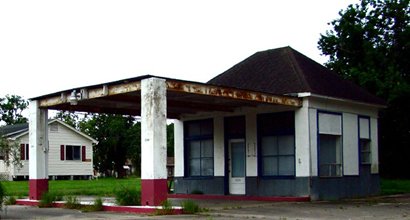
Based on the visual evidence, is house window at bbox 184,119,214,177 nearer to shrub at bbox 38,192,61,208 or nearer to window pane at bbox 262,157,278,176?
window pane at bbox 262,157,278,176

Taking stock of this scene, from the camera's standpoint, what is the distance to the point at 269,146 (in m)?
23.8

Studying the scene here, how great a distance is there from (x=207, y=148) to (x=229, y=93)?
6687mm

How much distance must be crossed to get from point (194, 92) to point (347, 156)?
28.8 feet

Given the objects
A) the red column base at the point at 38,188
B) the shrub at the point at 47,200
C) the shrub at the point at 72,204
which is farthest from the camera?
the red column base at the point at 38,188

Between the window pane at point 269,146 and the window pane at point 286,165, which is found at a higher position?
the window pane at point 269,146

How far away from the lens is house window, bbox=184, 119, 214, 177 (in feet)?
84.5

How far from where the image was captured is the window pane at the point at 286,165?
23016 millimetres

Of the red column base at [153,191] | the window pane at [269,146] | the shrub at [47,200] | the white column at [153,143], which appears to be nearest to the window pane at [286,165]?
the window pane at [269,146]

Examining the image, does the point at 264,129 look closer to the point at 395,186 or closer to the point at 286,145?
the point at 286,145

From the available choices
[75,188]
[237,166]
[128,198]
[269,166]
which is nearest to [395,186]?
[269,166]

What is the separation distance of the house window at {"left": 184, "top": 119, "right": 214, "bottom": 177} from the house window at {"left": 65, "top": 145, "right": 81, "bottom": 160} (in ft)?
86.3

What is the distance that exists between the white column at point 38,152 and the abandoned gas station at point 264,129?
0.03m

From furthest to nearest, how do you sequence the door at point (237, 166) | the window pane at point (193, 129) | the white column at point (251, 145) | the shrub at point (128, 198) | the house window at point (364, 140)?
the window pane at point (193, 129) < the house window at point (364, 140) < the door at point (237, 166) < the white column at point (251, 145) < the shrub at point (128, 198)

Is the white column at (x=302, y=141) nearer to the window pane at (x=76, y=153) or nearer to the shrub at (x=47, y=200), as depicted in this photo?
the shrub at (x=47, y=200)
